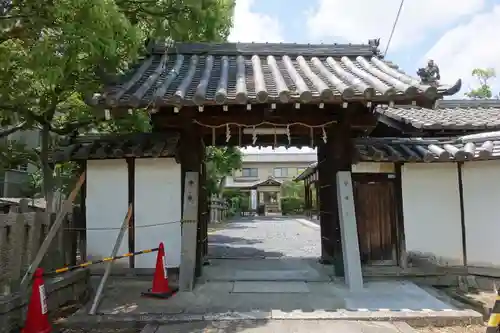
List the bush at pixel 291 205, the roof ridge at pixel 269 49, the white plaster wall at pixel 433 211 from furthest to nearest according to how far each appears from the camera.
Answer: the bush at pixel 291 205 → the roof ridge at pixel 269 49 → the white plaster wall at pixel 433 211

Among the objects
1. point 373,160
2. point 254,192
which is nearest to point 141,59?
point 373,160

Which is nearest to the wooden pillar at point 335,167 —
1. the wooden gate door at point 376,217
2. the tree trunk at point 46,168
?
the wooden gate door at point 376,217

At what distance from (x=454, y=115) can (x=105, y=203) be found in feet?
33.5

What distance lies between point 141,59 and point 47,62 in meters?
3.76

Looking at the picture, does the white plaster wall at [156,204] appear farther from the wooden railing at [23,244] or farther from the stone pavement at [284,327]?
the stone pavement at [284,327]

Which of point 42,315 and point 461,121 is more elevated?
point 461,121

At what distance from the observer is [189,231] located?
24.7 feet

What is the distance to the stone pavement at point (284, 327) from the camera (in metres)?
5.41

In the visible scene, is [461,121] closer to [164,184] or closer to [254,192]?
[164,184]

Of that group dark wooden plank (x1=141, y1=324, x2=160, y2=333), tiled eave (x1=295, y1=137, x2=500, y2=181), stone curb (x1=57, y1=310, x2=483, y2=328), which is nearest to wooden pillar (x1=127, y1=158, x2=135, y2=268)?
stone curb (x1=57, y1=310, x2=483, y2=328)

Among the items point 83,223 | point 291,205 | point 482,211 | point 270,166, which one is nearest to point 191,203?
point 83,223

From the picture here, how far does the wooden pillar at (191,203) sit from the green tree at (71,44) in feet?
6.19

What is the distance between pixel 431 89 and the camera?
241 inches

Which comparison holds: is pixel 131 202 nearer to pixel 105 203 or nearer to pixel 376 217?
pixel 105 203
